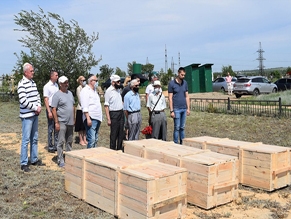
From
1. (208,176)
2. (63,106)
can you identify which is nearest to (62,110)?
(63,106)

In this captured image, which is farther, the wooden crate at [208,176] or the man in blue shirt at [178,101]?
the man in blue shirt at [178,101]

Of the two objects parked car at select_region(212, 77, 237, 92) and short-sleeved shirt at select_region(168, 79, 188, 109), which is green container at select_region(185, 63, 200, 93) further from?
short-sleeved shirt at select_region(168, 79, 188, 109)

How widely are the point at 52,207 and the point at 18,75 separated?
17.3 metres

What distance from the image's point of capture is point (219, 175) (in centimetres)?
488

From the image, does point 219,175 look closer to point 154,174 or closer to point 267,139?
point 154,174

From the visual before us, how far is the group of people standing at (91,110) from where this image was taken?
21.0 ft

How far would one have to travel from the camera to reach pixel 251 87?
23.9 meters

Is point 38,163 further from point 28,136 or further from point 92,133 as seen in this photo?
point 92,133

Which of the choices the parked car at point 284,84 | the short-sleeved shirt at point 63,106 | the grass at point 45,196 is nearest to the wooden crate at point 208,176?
the grass at point 45,196

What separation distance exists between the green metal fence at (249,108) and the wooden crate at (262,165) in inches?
282

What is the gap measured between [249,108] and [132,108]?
316 inches

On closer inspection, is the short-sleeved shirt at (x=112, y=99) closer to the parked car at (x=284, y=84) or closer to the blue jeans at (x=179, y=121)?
the blue jeans at (x=179, y=121)

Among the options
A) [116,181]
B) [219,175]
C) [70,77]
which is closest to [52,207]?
[116,181]

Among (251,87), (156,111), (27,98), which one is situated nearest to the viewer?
(27,98)
